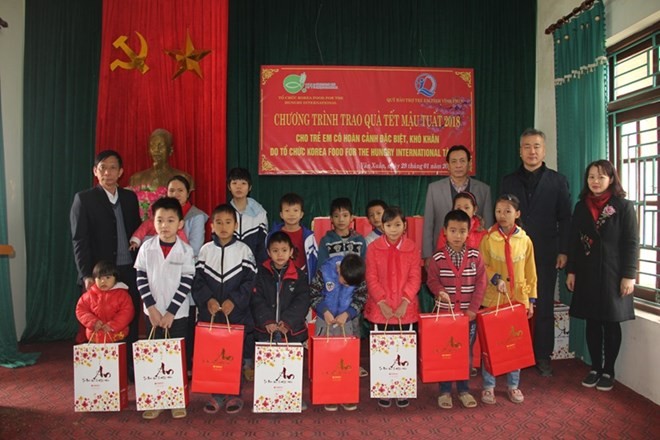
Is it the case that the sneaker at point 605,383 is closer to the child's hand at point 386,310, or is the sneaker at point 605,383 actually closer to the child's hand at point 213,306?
the child's hand at point 386,310

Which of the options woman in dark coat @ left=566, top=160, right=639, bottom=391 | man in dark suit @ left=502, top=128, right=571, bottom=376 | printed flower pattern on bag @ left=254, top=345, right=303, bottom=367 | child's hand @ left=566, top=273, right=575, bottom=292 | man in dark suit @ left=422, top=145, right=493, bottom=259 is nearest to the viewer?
printed flower pattern on bag @ left=254, top=345, right=303, bottom=367

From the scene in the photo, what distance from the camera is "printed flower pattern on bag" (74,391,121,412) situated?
96.3 inches

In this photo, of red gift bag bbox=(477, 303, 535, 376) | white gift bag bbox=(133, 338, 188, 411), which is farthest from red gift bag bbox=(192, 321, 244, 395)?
red gift bag bbox=(477, 303, 535, 376)

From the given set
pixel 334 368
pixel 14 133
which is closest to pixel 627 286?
pixel 334 368

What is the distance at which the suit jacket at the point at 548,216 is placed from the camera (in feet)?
10.5

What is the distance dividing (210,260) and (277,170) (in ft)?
5.61

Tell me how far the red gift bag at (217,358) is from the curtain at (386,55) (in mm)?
2061

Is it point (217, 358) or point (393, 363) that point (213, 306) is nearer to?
point (217, 358)

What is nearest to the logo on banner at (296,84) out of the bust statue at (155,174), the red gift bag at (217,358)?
the bust statue at (155,174)

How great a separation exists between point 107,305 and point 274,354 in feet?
3.32

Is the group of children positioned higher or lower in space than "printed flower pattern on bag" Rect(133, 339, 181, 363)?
higher

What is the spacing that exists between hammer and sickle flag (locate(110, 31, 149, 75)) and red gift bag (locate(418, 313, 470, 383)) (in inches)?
116

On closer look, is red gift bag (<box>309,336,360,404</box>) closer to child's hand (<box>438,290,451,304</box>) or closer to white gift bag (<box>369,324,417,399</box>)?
white gift bag (<box>369,324,417,399</box>)

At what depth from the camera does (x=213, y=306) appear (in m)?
2.58
